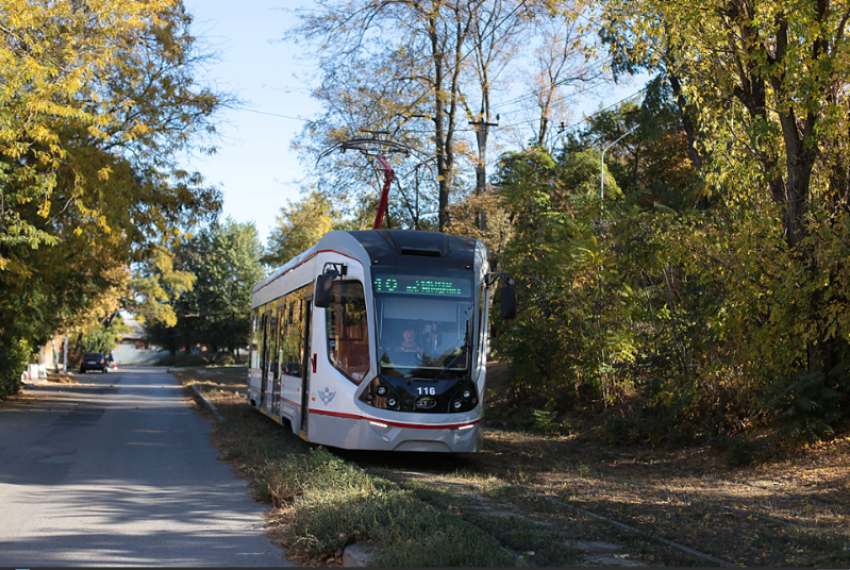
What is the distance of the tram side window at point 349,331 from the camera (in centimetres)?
1136

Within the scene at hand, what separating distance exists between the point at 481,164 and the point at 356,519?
19369mm

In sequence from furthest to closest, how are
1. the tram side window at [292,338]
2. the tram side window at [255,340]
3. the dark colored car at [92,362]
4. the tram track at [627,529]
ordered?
1. the dark colored car at [92,362]
2. the tram side window at [255,340]
3. the tram side window at [292,338]
4. the tram track at [627,529]

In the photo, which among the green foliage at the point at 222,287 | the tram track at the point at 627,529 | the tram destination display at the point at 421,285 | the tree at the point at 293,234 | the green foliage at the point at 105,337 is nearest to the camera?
the tram track at the point at 627,529

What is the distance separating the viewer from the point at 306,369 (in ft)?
42.7

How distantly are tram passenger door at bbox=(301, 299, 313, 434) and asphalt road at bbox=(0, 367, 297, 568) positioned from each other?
4.85ft

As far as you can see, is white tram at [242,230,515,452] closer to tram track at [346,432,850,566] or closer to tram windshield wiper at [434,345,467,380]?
tram windshield wiper at [434,345,467,380]

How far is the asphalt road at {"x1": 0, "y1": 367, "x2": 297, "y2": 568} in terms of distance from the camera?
658 cm

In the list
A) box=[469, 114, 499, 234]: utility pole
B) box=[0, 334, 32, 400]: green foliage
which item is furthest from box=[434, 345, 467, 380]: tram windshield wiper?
box=[0, 334, 32, 400]: green foliage

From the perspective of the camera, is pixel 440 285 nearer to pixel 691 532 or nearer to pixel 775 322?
Result: pixel 775 322

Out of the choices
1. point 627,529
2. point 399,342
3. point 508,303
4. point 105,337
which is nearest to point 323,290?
point 399,342

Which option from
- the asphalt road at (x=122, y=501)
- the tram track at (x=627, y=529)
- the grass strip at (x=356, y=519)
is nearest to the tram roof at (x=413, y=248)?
the grass strip at (x=356, y=519)

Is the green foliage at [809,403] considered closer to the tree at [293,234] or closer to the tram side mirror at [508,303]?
the tram side mirror at [508,303]

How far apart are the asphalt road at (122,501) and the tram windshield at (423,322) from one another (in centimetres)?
288

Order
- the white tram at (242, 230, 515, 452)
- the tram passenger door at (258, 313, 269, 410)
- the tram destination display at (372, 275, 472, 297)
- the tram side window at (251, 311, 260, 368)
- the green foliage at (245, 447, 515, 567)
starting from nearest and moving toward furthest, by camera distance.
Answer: the green foliage at (245, 447, 515, 567), the white tram at (242, 230, 515, 452), the tram destination display at (372, 275, 472, 297), the tram passenger door at (258, 313, 269, 410), the tram side window at (251, 311, 260, 368)
